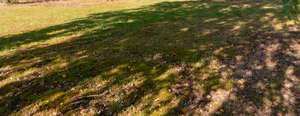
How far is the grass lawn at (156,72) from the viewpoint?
5113 mm

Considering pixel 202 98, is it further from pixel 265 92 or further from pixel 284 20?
pixel 284 20

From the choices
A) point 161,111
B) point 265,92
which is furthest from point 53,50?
point 265,92

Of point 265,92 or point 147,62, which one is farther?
point 147,62

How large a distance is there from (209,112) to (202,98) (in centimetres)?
57

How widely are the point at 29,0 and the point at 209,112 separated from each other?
3895cm

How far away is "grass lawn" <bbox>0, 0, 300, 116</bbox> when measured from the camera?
5.11m

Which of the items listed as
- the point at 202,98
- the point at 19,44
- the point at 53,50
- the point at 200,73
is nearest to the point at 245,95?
the point at 202,98

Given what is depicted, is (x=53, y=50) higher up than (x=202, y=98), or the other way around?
(x=53, y=50)

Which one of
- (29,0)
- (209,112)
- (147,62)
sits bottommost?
(209,112)

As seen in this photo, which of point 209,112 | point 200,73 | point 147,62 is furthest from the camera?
point 147,62

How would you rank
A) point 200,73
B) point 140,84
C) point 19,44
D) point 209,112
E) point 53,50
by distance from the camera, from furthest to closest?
1. point 19,44
2. point 53,50
3. point 200,73
4. point 140,84
5. point 209,112

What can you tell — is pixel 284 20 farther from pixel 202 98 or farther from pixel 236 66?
pixel 202 98

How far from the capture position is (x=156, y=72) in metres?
6.79

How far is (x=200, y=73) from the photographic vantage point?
6.60m
